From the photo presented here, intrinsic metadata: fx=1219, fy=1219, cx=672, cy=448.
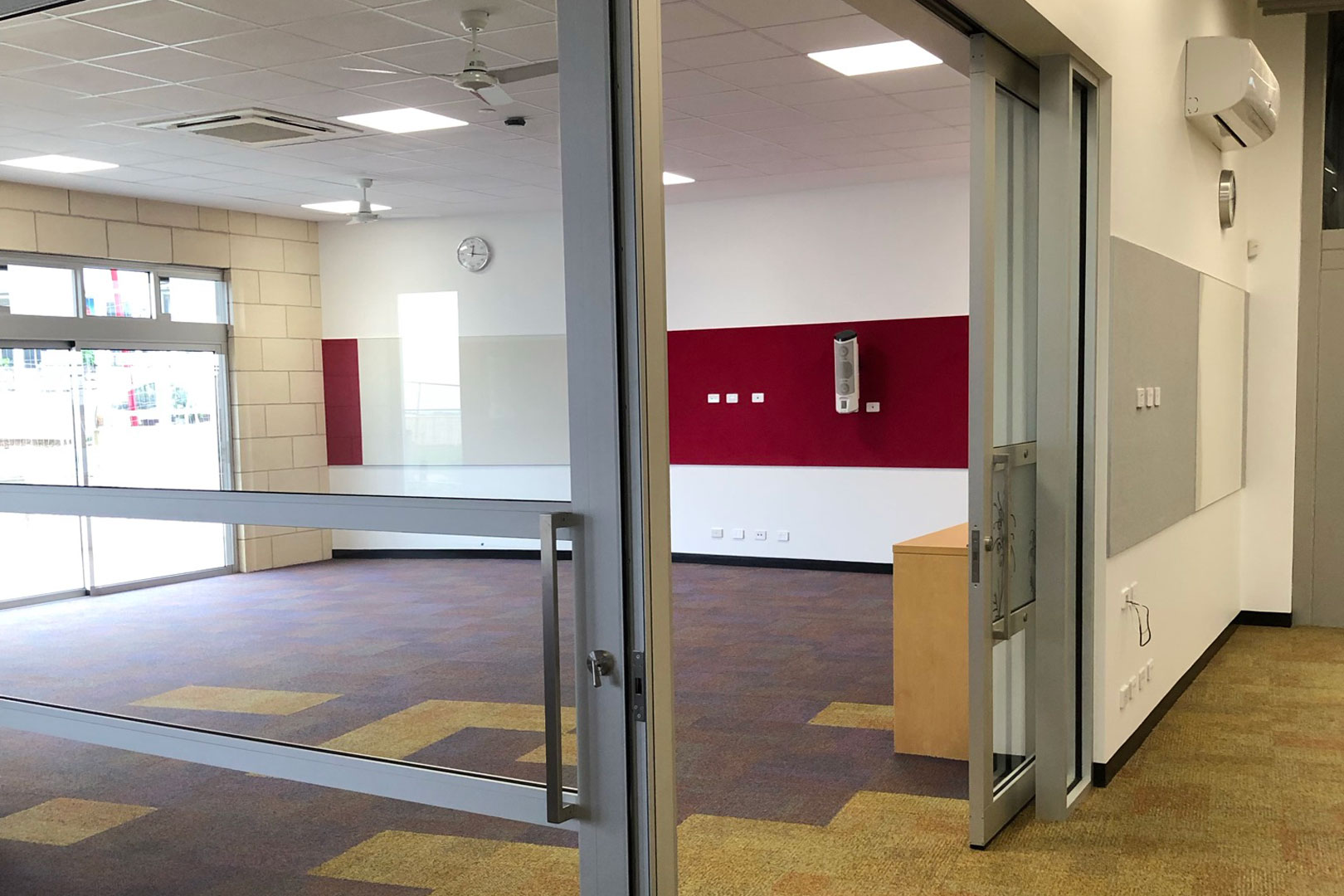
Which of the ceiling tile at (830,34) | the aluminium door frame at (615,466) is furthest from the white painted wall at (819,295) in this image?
the aluminium door frame at (615,466)

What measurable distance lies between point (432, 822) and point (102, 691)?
3.06ft

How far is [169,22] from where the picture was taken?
2385 mm

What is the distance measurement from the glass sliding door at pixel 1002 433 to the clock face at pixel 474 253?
187 centimetres

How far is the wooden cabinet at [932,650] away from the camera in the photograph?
4.41 metres

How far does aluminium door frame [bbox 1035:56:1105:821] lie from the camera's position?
12.4 ft

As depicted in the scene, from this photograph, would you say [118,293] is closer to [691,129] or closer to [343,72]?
[343,72]

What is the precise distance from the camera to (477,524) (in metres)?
2.04

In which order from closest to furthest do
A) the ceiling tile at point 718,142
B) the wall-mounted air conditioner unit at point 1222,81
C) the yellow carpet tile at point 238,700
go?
the yellow carpet tile at point 238,700 → the wall-mounted air conditioner unit at point 1222,81 → the ceiling tile at point 718,142

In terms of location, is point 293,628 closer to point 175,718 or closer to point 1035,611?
point 175,718

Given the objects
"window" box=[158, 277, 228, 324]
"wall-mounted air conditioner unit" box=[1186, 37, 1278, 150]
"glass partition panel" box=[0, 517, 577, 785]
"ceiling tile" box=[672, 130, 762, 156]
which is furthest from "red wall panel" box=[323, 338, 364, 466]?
"ceiling tile" box=[672, 130, 762, 156]

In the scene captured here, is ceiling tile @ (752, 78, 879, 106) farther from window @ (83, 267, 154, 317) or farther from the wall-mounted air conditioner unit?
window @ (83, 267, 154, 317)

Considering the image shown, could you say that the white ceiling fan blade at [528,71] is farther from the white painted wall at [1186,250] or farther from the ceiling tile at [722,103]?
the ceiling tile at [722,103]

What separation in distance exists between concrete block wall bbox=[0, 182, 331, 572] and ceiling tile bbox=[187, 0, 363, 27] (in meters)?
0.35

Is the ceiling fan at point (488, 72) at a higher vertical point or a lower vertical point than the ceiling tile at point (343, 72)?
lower
